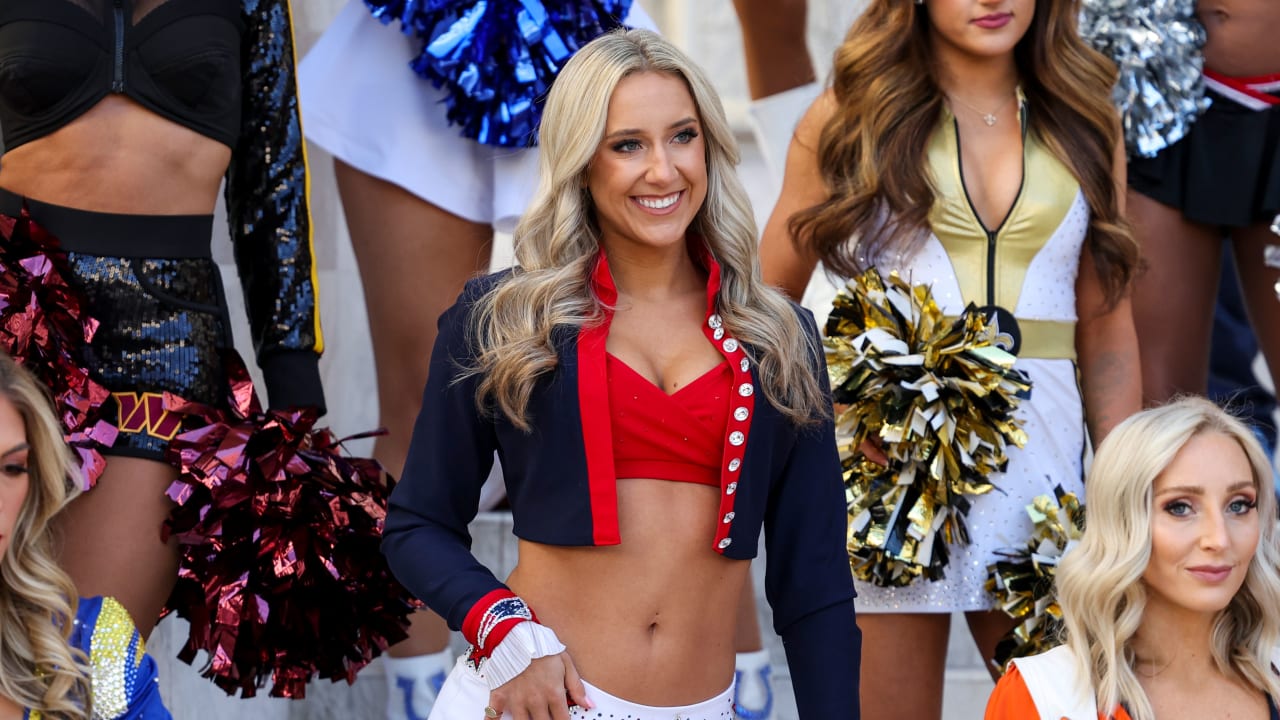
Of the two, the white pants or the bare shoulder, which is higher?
the bare shoulder

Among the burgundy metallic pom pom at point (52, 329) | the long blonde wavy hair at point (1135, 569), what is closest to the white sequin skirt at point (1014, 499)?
the long blonde wavy hair at point (1135, 569)

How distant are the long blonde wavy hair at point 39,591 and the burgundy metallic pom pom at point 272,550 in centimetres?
26

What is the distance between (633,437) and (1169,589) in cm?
106

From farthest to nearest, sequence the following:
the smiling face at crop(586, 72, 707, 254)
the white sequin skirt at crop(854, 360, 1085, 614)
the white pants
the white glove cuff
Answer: the white sequin skirt at crop(854, 360, 1085, 614)
the smiling face at crop(586, 72, 707, 254)
the white pants
the white glove cuff

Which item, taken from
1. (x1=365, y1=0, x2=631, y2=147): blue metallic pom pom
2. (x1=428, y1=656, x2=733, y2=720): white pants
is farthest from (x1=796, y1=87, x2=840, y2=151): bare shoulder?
(x1=428, y1=656, x2=733, y2=720): white pants

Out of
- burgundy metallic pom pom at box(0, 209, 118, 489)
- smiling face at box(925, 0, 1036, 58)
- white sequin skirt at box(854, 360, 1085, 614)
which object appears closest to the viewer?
burgundy metallic pom pom at box(0, 209, 118, 489)

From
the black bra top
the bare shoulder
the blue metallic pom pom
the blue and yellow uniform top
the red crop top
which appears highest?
the black bra top

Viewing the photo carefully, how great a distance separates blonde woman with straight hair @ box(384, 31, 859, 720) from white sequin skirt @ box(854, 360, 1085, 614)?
692 millimetres

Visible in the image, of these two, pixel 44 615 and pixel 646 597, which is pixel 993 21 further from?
pixel 44 615

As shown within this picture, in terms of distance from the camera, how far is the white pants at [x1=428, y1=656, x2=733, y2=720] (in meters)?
2.39

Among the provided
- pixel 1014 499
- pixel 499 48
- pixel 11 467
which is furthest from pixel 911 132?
pixel 11 467

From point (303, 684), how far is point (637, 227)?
3.72ft

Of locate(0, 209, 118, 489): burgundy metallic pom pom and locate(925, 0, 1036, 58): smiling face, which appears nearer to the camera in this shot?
locate(0, 209, 118, 489): burgundy metallic pom pom

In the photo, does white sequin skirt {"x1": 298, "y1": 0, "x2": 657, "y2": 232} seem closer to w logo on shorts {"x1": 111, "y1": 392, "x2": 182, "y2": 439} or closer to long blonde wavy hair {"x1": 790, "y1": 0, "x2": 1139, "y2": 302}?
long blonde wavy hair {"x1": 790, "y1": 0, "x2": 1139, "y2": 302}
